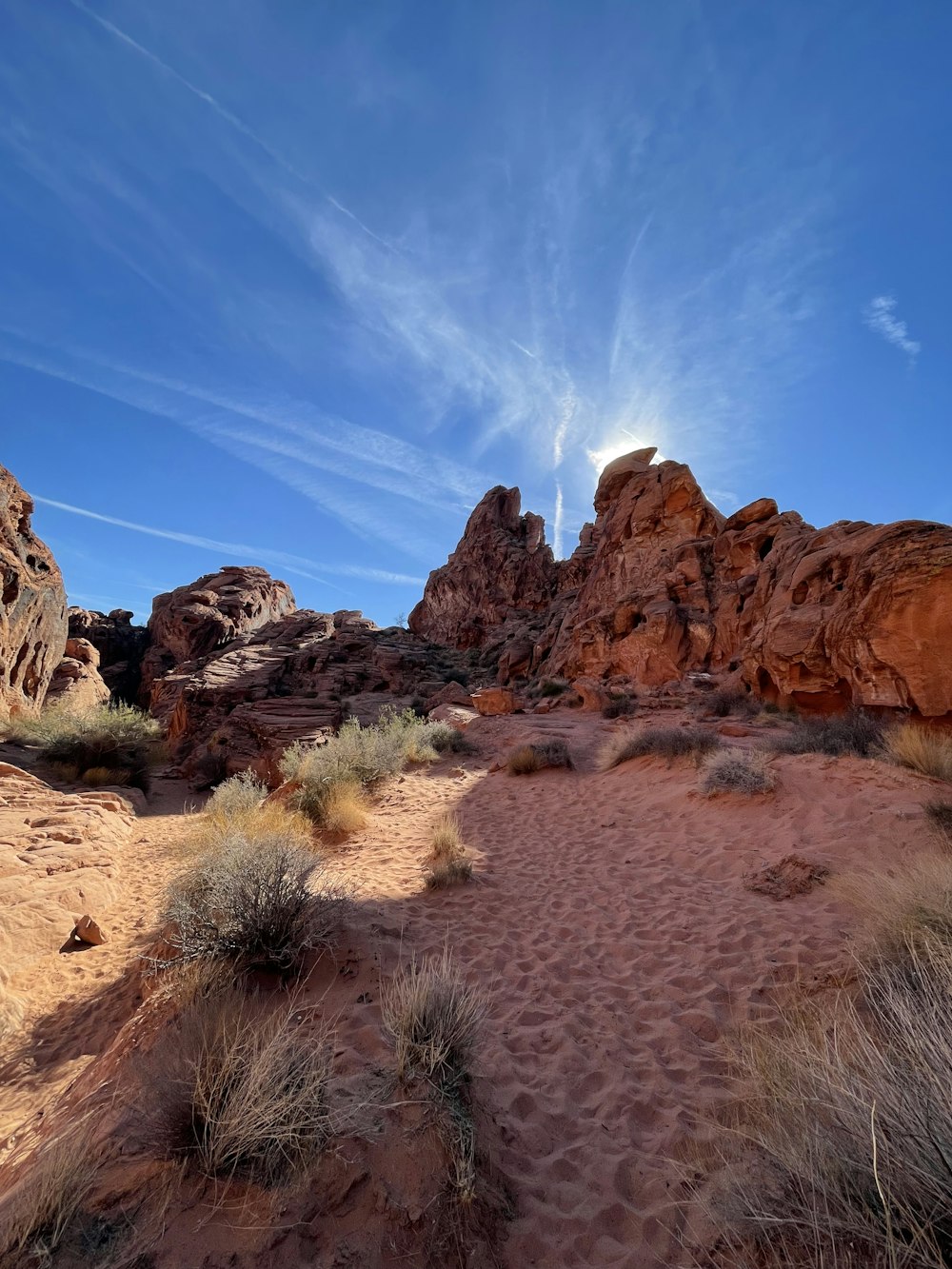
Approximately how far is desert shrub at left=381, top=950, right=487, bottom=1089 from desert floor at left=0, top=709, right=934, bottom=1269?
320 millimetres

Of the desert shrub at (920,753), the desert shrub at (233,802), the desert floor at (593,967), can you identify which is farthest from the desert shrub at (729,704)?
the desert shrub at (233,802)

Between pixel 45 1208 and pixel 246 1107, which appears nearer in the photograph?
pixel 45 1208

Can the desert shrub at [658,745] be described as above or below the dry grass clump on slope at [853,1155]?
above

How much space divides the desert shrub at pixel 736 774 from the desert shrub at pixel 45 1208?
7543 mm

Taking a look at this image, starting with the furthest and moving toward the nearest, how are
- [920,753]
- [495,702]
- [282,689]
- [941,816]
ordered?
[282,689], [495,702], [920,753], [941,816]

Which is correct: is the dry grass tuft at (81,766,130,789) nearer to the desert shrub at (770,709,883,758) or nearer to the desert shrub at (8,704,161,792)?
the desert shrub at (8,704,161,792)

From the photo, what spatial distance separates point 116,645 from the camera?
1545 inches

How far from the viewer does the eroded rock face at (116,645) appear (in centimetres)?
3628

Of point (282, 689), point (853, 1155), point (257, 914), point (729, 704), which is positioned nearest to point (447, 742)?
point (729, 704)

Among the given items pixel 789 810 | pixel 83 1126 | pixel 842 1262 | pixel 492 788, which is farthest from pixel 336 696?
pixel 842 1262

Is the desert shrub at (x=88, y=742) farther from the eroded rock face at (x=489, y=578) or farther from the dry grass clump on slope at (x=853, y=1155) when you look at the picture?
the eroded rock face at (x=489, y=578)

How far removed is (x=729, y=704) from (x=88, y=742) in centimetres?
1832

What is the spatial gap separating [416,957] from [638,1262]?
90.3 inches

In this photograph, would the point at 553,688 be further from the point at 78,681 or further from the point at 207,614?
the point at 207,614
